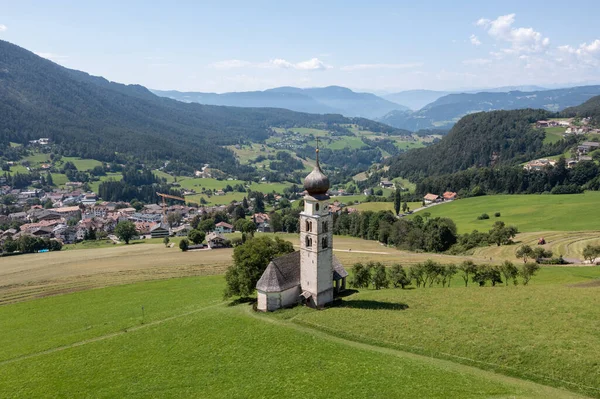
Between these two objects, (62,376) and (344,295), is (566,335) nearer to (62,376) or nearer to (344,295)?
(344,295)

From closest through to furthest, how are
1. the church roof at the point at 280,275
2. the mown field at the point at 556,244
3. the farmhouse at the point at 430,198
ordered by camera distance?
1. the church roof at the point at 280,275
2. the mown field at the point at 556,244
3. the farmhouse at the point at 430,198

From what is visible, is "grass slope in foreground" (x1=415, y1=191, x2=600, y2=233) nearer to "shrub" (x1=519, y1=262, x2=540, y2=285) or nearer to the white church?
"shrub" (x1=519, y1=262, x2=540, y2=285)

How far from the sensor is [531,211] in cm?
11331

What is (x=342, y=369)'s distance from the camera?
31812 millimetres

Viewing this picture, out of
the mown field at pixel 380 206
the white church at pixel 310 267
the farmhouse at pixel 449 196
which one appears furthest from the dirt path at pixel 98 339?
the farmhouse at pixel 449 196

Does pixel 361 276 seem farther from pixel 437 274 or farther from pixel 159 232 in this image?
pixel 159 232

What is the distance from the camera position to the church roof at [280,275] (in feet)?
143

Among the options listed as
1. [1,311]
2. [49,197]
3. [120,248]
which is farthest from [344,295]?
[49,197]

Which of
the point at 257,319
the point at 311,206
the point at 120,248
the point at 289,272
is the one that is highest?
the point at 311,206

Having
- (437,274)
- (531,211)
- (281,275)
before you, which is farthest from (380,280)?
(531,211)

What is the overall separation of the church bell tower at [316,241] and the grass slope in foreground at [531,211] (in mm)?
68882

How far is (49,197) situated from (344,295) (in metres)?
193

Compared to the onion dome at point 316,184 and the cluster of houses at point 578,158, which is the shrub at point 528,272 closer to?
the onion dome at point 316,184

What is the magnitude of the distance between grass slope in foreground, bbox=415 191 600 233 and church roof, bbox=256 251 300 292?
6923 centimetres
